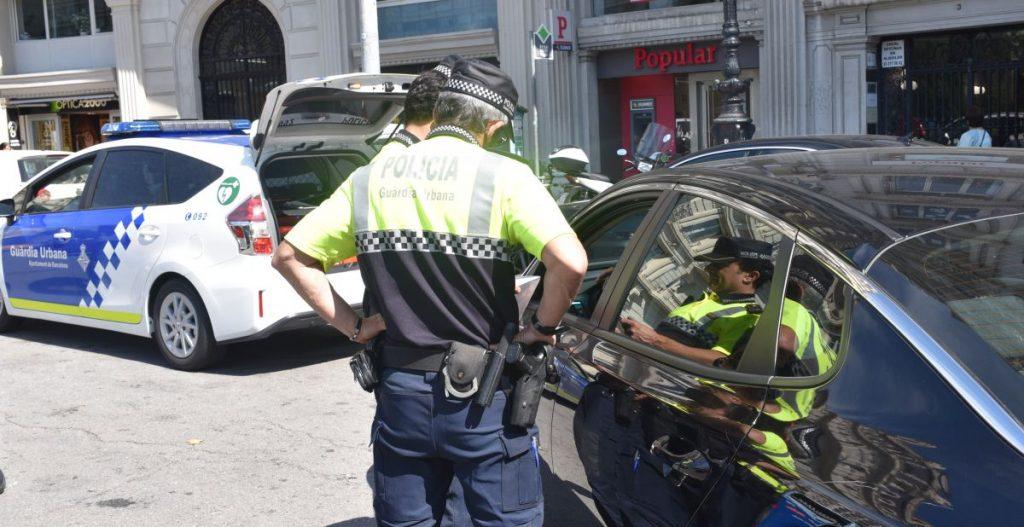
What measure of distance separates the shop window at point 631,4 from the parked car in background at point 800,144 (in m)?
9.14

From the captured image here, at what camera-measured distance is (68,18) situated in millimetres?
26719

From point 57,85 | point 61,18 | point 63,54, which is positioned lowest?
point 57,85

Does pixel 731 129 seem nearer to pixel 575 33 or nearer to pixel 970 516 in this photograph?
pixel 575 33

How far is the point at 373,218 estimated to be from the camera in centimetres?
295

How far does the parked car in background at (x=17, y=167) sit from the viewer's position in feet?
43.5

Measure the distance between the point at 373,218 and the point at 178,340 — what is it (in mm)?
5205

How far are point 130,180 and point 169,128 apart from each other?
0.51 m

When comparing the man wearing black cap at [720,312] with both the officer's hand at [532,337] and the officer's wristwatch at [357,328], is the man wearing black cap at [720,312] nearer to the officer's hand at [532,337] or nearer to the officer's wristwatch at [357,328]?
the officer's hand at [532,337]

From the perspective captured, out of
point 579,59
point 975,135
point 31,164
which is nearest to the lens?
point 975,135

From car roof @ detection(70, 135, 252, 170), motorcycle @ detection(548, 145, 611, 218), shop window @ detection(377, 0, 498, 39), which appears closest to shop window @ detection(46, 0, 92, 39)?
shop window @ detection(377, 0, 498, 39)

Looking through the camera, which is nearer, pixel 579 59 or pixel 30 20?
pixel 579 59

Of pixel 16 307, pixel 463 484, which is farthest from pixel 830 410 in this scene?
pixel 16 307

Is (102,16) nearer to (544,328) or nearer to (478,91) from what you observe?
(478,91)

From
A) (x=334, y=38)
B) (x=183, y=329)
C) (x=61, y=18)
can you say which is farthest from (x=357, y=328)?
(x=61, y=18)
